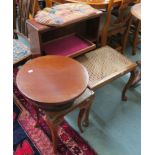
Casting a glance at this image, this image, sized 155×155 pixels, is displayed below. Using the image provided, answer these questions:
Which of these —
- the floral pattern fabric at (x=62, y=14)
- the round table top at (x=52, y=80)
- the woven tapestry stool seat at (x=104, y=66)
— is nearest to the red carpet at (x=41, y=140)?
the woven tapestry stool seat at (x=104, y=66)

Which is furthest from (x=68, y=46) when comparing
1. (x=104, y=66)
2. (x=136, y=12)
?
(x=136, y=12)

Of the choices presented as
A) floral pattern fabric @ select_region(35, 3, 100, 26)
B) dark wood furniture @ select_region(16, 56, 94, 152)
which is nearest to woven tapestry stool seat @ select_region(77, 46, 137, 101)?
dark wood furniture @ select_region(16, 56, 94, 152)

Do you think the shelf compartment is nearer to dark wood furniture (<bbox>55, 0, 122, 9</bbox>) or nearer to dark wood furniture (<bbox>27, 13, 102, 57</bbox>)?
dark wood furniture (<bbox>27, 13, 102, 57</bbox>)

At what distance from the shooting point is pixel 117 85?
80.2 inches

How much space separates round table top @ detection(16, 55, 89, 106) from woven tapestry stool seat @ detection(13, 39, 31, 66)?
40 cm

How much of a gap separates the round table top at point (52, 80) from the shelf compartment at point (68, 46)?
10.2 inches

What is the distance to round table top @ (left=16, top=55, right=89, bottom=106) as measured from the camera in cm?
→ 105

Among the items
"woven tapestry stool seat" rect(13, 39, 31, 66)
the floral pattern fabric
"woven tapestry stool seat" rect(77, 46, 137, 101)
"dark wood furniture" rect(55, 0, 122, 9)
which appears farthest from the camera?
"dark wood furniture" rect(55, 0, 122, 9)

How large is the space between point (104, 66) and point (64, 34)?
498 millimetres

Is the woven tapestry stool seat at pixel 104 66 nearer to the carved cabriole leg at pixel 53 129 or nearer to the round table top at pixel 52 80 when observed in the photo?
the round table top at pixel 52 80
